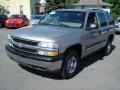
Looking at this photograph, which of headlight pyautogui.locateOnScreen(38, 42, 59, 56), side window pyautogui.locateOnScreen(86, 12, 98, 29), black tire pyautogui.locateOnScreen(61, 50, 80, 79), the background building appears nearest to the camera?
headlight pyautogui.locateOnScreen(38, 42, 59, 56)

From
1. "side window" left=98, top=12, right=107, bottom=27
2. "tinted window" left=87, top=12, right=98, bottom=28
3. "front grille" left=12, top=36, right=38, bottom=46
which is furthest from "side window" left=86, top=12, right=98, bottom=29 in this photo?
"front grille" left=12, top=36, right=38, bottom=46

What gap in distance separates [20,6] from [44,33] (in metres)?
34.1

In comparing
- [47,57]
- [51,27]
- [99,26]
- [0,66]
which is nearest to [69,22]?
[51,27]

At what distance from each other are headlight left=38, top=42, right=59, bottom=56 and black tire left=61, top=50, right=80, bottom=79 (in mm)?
600

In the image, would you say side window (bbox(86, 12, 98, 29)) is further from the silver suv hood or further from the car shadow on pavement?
the car shadow on pavement

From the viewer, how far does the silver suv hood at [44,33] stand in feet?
18.3

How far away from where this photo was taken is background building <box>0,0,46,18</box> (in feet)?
125

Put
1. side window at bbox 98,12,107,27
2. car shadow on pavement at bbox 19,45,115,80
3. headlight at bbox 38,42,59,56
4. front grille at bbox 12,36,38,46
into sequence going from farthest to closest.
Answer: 1. side window at bbox 98,12,107,27
2. car shadow on pavement at bbox 19,45,115,80
3. front grille at bbox 12,36,38,46
4. headlight at bbox 38,42,59,56

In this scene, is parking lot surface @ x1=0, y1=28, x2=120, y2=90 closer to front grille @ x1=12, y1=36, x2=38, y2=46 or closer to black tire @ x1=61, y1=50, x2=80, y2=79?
black tire @ x1=61, y1=50, x2=80, y2=79

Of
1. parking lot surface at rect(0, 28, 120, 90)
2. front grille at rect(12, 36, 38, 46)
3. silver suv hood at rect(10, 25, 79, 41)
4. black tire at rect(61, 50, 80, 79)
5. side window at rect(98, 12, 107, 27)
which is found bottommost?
parking lot surface at rect(0, 28, 120, 90)

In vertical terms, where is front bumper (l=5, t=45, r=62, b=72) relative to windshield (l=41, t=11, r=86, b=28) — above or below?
below

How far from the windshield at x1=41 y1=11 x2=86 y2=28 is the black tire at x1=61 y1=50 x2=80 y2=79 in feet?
3.08

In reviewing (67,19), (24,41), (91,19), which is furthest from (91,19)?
(24,41)

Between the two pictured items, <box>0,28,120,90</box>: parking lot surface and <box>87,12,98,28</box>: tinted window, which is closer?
<box>0,28,120,90</box>: parking lot surface
